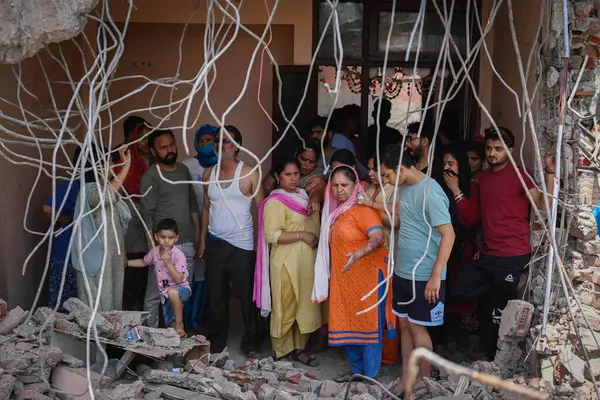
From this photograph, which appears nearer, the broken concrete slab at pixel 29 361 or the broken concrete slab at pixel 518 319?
the broken concrete slab at pixel 29 361

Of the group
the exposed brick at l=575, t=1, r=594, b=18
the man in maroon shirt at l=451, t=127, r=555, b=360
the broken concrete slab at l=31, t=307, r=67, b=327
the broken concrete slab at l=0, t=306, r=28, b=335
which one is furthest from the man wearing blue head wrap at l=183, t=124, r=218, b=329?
the exposed brick at l=575, t=1, r=594, b=18

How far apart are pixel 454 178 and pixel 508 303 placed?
3.05 ft

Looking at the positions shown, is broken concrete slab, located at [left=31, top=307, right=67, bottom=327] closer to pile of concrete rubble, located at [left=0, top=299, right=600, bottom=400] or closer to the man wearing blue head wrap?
pile of concrete rubble, located at [left=0, top=299, right=600, bottom=400]

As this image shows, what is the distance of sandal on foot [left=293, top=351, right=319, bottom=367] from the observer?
5.75 m

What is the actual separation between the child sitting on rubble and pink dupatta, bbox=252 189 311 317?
0.52 m

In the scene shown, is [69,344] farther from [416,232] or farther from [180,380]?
[416,232]

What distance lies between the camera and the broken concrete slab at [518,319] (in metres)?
4.88

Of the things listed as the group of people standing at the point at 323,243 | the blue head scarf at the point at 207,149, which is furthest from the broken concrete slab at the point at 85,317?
the blue head scarf at the point at 207,149

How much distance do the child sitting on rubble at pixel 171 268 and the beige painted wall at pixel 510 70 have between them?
8.13 feet

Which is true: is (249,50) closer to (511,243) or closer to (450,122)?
(450,122)

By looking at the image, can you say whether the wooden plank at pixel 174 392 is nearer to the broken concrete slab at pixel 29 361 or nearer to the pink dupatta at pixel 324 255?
the broken concrete slab at pixel 29 361

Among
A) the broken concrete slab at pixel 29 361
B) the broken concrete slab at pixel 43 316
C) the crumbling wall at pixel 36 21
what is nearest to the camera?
the crumbling wall at pixel 36 21

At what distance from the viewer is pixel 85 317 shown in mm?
5109

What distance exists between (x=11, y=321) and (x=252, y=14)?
3545 mm
